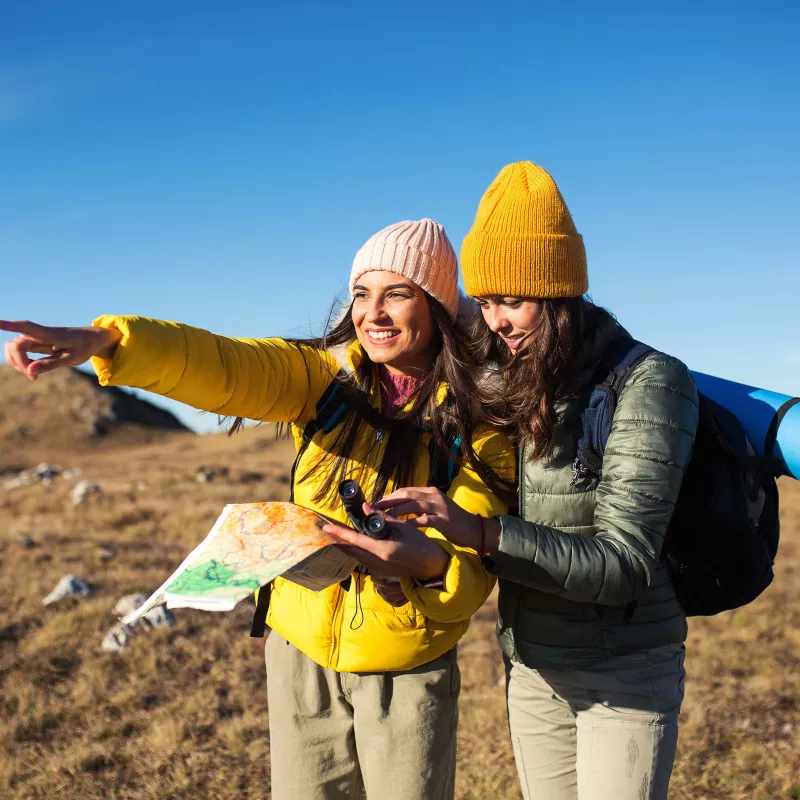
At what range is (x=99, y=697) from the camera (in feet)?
20.0

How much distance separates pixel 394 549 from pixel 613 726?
0.93 meters

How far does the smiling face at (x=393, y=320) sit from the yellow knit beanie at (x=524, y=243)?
265 millimetres

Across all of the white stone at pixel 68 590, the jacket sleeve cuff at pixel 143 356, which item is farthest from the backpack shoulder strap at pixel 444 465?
the white stone at pixel 68 590

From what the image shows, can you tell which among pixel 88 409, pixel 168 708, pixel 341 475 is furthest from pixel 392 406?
pixel 88 409

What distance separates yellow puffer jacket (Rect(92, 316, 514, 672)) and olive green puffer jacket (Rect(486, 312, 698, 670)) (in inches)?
7.8

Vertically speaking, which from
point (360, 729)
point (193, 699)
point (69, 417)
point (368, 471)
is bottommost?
point (193, 699)

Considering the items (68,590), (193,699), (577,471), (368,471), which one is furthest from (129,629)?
(577,471)

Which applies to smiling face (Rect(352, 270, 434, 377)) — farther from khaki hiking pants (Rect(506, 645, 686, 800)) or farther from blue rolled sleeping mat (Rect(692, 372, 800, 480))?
khaki hiking pants (Rect(506, 645, 686, 800))

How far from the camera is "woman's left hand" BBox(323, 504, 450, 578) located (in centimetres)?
212

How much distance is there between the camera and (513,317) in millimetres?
2572

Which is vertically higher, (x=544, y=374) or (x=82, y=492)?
(x=544, y=374)

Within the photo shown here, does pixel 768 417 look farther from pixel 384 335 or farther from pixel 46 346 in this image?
pixel 46 346

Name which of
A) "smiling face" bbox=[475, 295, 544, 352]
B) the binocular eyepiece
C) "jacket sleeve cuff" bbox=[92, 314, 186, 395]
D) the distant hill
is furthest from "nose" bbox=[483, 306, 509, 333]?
the distant hill

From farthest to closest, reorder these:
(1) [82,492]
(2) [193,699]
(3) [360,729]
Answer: (1) [82,492]
(2) [193,699]
(3) [360,729]
